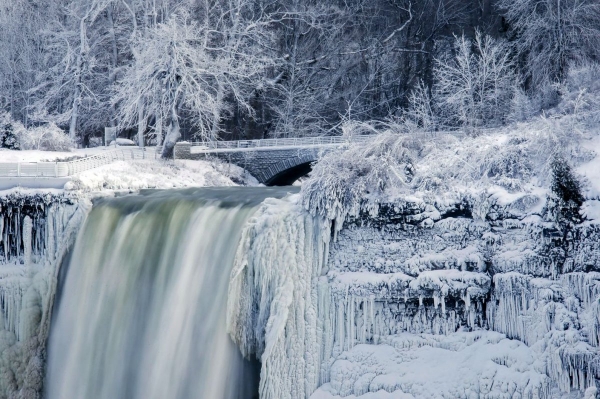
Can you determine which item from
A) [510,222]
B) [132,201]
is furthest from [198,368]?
[510,222]

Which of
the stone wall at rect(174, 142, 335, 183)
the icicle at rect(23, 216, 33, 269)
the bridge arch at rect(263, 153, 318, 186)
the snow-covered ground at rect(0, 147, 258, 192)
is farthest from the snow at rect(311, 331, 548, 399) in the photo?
the stone wall at rect(174, 142, 335, 183)

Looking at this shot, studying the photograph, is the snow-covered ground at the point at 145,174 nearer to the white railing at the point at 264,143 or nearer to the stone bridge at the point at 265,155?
the stone bridge at the point at 265,155

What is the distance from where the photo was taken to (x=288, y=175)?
32.6m

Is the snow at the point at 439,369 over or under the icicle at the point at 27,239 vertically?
under

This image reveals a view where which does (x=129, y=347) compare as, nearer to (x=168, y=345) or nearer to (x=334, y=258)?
(x=168, y=345)

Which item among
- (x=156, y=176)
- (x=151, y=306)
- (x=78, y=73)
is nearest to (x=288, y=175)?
(x=156, y=176)

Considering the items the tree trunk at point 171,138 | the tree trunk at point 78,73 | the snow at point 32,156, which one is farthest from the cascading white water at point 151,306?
the tree trunk at point 78,73

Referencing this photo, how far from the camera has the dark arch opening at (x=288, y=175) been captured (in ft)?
102

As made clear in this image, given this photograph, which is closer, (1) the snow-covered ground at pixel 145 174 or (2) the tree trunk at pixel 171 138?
(1) the snow-covered ground at pixel 145 174

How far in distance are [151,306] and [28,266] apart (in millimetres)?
4996

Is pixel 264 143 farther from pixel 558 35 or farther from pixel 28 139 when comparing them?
pixel 558 35

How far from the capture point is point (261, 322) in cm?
1545

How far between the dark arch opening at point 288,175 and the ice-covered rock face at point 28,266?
12393mm

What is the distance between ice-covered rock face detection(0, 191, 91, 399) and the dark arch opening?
12.4 meters
